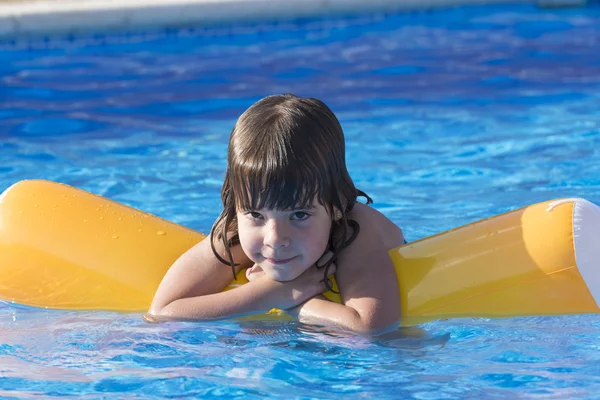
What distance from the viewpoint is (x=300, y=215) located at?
3.17 meters

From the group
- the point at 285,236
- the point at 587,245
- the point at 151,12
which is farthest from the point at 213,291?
the point at 151,12

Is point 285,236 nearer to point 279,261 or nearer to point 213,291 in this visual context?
point 279,261

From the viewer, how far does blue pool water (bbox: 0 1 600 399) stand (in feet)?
10.6

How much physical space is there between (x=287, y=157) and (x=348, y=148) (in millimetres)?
3538

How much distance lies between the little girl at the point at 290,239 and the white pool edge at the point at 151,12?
6488mm

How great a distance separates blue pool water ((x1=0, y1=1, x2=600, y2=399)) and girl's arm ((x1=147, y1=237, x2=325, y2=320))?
0.08 meters

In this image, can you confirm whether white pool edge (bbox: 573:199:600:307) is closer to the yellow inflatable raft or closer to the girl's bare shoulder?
the yellow inflatable raft

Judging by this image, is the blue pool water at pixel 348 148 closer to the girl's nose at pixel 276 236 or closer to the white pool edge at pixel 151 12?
the white pool edge at pixel 151 12

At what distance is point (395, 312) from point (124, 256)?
1.07 metres

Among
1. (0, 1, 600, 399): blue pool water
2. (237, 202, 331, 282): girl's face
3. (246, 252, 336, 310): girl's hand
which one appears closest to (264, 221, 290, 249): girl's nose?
(237, 202, 331, 282): girl's face

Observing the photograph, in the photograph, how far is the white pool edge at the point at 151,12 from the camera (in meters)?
9.48

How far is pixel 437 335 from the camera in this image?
11.5 feet

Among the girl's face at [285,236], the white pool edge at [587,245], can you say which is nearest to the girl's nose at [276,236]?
the girl's face at [285,236]

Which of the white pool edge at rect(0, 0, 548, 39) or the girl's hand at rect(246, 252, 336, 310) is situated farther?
the white pool edge at rect(0, 0, 548, 39)
